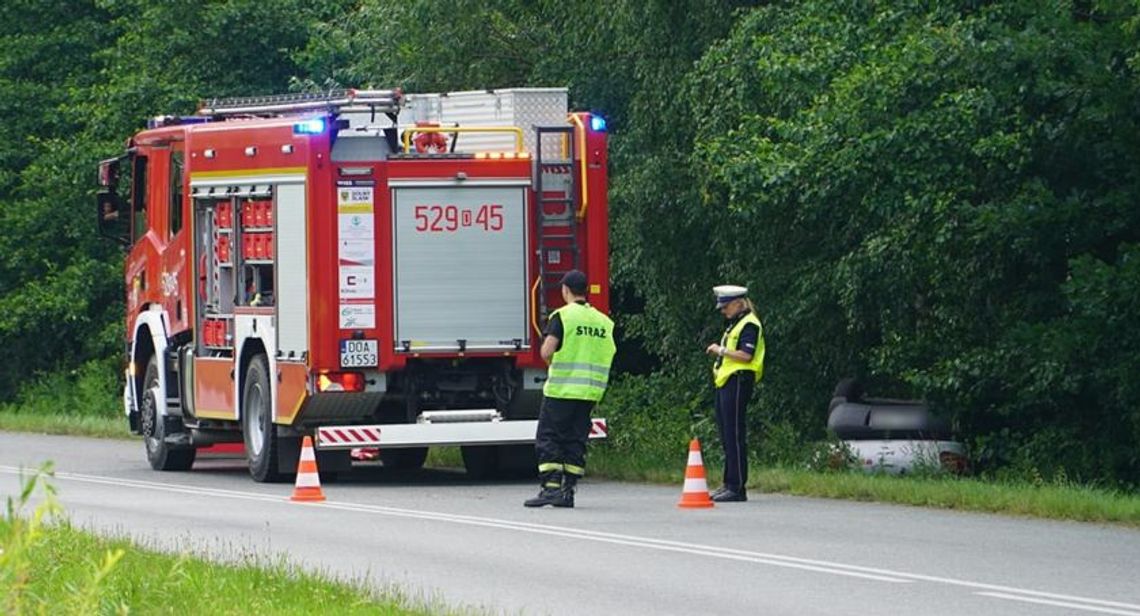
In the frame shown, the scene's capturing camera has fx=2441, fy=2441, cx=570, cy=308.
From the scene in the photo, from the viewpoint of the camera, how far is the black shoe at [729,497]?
17969 mm

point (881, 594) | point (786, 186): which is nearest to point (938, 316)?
point (786, 186)

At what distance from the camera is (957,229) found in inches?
820

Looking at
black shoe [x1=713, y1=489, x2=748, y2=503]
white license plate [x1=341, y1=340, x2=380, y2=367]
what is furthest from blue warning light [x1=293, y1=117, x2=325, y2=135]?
black shoe [x1=713, y1=489, x2=748, y2=503]

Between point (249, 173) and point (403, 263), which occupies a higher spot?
point (249, 173)

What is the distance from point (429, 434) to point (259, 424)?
202 cm

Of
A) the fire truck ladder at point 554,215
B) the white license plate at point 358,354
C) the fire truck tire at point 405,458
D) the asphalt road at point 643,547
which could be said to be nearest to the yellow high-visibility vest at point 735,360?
the asphalt road at point 643,547

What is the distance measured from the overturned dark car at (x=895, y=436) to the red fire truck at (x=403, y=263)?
2.69m

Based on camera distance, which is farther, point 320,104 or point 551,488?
point 320,104

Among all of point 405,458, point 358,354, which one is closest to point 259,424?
point 358,354

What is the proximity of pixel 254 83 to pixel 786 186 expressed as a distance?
20515mm

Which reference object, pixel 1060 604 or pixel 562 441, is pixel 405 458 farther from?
pixel 1060 604

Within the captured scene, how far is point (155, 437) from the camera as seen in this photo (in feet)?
79.0

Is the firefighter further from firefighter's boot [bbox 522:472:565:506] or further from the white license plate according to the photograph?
the white license plate

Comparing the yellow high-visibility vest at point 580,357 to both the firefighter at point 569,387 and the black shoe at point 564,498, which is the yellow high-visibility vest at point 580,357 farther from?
the black shoe at point 564,498
